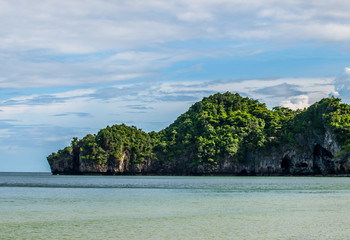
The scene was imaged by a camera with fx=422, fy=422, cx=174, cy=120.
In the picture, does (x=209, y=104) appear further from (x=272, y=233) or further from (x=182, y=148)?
(x=272, y=233)

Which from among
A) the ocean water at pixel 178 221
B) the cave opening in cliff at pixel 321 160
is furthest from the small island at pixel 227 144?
the ocean water at pixel 178 221

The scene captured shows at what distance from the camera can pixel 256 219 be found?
19578 millimetres

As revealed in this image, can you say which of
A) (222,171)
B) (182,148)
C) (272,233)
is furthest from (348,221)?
(182,148)

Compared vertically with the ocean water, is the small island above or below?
above

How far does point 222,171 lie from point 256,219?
272 ft

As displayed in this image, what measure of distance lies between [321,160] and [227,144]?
71.5ft

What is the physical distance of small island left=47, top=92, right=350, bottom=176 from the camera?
8669 cm

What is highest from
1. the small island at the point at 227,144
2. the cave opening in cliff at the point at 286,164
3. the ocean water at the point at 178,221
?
the small island at the point at 227,144

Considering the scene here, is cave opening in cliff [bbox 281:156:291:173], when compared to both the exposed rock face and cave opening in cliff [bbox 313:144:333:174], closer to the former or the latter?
the exposed rock face

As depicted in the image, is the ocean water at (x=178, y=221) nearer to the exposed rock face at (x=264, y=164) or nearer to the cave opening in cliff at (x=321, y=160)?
the exposed rock face at (x=264, y=164)

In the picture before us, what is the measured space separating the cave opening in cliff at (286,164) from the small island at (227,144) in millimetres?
223

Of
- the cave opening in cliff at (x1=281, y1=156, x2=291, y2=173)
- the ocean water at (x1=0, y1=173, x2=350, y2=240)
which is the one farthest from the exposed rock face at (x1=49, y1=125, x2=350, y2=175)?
the ocean water at (x1=0, y1=173, x2=350, y2=240)

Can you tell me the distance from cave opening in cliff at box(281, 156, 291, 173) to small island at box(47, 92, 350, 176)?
223 mm

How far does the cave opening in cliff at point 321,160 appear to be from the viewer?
88.5 metres
